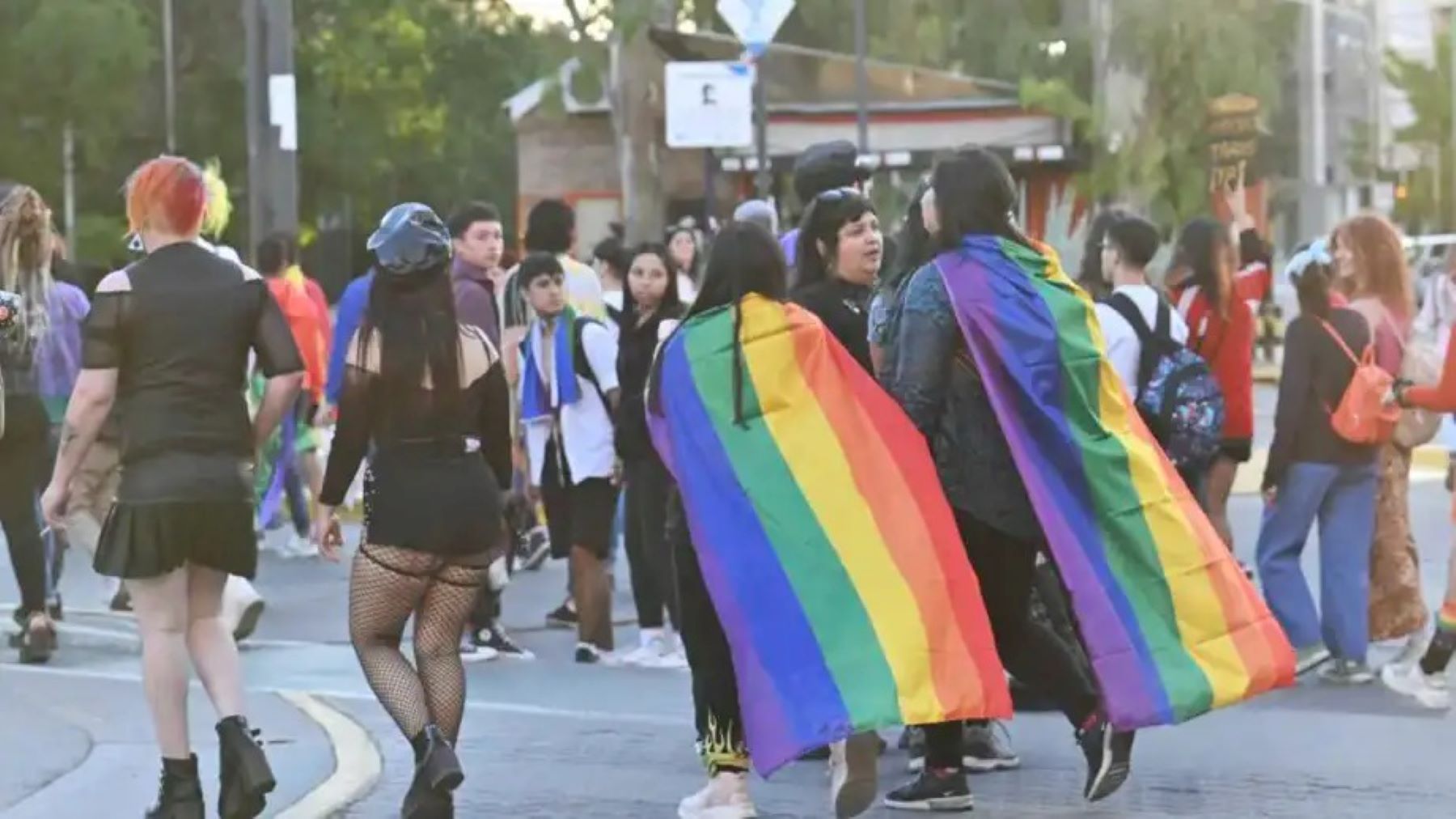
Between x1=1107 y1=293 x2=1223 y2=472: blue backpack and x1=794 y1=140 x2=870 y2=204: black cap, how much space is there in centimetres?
131

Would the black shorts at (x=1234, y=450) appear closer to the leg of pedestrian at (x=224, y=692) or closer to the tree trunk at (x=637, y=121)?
the leg of pedestrian at (x=224, y=692)

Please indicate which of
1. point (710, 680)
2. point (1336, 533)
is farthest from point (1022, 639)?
point (1336, 533)

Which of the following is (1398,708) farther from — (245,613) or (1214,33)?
(1214,33)

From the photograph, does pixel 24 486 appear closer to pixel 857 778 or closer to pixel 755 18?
pixel 857 778

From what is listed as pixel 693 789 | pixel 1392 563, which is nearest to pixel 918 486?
pixel 693 789

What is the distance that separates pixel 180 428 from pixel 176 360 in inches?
6.8

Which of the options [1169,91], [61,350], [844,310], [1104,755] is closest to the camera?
[1104,755]

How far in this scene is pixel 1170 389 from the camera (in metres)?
10.5

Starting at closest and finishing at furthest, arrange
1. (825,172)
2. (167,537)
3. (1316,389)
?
(167,537), (825,172), (1316,389)

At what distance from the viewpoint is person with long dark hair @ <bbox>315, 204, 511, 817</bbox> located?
303 inches

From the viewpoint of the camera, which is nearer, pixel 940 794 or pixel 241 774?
pixel 241 774

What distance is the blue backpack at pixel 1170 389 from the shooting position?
411 inches

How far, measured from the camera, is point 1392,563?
11.0m

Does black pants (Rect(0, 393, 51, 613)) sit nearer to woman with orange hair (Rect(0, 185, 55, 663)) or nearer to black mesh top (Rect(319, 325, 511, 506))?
woman with orange hair (Rect(0, 185, 55, 663))
